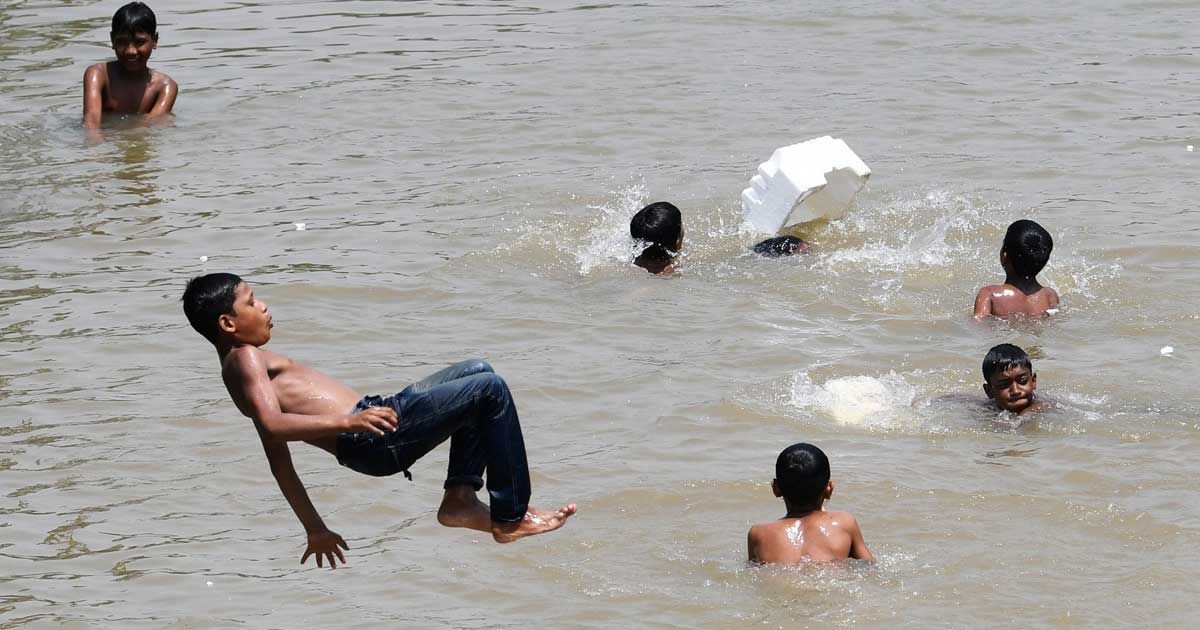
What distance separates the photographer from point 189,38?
16250 mm

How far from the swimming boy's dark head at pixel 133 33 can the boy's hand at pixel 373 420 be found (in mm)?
8379

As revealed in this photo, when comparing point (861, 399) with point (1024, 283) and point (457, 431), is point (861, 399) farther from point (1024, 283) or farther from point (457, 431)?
point (457, 431)

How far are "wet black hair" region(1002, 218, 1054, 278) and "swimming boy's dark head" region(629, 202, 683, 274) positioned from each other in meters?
1.94

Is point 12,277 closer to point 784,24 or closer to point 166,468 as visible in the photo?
point 166,468

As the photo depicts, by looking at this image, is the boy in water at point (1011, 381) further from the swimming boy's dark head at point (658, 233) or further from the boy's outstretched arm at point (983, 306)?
the swimming boy's dark head at point (658, 233)

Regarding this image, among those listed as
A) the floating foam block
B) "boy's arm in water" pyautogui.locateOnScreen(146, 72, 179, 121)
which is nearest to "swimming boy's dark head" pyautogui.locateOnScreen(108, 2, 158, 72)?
"boy's arm in water" pyautogui.locateOnScreen(146, 72, 179, 121)

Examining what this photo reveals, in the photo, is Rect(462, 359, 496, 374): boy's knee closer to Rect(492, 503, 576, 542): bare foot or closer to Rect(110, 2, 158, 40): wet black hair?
Rect(492, 503, 576, 542): bare foot

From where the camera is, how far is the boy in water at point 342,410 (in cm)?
523

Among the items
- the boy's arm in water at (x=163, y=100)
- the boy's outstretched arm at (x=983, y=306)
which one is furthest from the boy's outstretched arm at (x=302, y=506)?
the boy's arm in water at (x=163, y=100)

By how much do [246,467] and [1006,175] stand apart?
247 inches

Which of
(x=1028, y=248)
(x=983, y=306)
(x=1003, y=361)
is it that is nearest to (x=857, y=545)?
(x=1003, y=361)

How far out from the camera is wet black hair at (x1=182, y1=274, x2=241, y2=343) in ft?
17.3

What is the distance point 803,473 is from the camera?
20.9 feet

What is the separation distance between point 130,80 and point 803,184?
5937 millimetres
